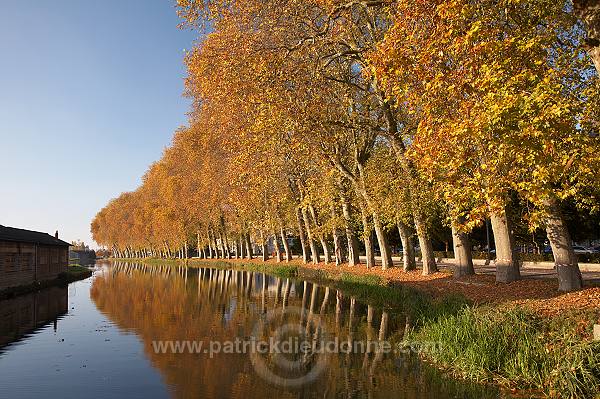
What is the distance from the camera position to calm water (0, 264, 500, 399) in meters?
10.4

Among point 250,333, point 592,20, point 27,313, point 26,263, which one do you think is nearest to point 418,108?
point 592,20

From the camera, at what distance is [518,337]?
10.6m

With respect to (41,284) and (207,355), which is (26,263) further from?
(207,355)

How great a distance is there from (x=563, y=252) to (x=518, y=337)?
270 inches

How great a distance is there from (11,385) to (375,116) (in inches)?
1009

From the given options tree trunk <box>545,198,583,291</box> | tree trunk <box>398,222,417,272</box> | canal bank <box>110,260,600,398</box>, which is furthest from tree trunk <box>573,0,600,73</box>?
tree trunk <box>398,222,417,272</box>

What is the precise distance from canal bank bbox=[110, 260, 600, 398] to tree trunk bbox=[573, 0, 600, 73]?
588cm

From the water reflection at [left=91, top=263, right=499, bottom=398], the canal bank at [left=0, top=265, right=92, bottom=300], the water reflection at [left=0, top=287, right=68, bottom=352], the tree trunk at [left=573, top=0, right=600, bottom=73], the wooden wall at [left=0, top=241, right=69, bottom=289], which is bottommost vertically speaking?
the water reflection at [left=91, top=263, right=499, bottom=398]

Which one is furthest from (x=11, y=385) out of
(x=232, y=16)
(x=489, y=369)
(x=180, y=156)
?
(x=180, y=156)

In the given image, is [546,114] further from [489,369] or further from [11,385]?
[11,385]

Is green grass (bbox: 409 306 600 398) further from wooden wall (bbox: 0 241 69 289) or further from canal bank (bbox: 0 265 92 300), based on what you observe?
wooden wall (bbox: 0 241 69 289)

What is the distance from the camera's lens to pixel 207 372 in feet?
38.1

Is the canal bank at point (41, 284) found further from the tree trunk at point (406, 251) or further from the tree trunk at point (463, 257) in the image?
the tree trunk at point (463, 257)

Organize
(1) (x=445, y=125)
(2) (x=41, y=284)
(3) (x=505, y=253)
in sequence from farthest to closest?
1. (2) (x=41, y=284)
2. (3) (x=505, y=253)
3. (1) (x=445, y=125)
